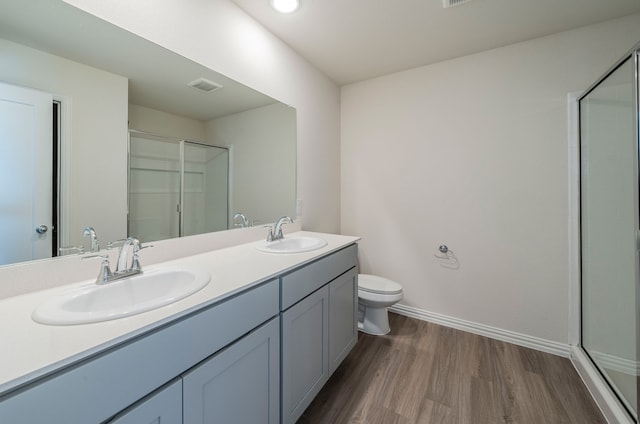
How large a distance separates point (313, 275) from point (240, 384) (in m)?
0.57

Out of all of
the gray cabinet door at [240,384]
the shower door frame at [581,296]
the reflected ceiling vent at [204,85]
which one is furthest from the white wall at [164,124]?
the shower door frame at [581,296]

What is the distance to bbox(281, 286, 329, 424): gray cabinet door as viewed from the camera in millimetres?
1157

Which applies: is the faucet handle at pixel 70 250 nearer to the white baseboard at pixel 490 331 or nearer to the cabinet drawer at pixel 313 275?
the cabinet drawer at pixel 313 275

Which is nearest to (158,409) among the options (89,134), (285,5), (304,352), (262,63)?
(304,352)

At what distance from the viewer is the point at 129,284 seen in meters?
1.01

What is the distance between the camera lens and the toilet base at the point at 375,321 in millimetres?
2168

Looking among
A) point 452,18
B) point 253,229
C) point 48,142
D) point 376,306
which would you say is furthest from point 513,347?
point 48,142

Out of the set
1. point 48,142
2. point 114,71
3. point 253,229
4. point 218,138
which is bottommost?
point 253,229

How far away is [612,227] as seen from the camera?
152 centimetres

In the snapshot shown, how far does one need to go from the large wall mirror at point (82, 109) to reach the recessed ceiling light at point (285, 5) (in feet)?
1.88

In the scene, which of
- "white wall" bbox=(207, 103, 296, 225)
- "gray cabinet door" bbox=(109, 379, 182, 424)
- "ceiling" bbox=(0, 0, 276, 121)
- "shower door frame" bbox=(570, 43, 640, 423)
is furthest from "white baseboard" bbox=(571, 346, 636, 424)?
"ceiling" bbox=(0, 0, 276, 121)

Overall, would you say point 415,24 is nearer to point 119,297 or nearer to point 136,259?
point 136,259

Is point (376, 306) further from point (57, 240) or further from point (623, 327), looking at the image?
point (57, 240)

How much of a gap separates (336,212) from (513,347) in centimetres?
183
